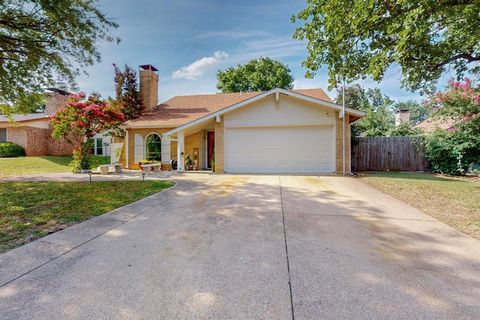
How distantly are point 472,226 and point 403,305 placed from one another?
3464 millimetres

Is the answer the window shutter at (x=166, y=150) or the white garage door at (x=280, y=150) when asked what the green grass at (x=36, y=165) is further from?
the white garage door at (x=280, y=150)

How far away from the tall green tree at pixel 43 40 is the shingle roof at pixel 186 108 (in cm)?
508

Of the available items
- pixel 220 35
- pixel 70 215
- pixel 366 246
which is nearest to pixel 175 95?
pixel 220 35

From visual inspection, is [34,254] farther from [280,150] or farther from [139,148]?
[139,148]

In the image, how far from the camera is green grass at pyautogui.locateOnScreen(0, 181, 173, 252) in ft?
13.2

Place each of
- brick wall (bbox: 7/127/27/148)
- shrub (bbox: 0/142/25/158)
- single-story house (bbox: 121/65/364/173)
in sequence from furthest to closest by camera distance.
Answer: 1. brick wall (bbox: 7/127/27/148)
2. shrub (bbox: 0/142/25/158)
3. single-story house (bbox: 121/65/364/173)

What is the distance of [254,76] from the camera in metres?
26.6

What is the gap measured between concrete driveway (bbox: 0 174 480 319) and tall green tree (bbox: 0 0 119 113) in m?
7.72

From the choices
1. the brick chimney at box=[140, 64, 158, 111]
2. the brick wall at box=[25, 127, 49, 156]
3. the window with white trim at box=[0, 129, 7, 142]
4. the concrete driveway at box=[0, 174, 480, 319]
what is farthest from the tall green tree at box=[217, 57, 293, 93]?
the concrete driveway at box=[0, 174, 480, 319]

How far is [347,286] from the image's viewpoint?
240 centimetres

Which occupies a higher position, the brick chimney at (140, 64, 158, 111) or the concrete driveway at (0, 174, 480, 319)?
the brick chimney at (140, 64, 158, 111)

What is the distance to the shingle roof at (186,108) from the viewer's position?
14578 mm

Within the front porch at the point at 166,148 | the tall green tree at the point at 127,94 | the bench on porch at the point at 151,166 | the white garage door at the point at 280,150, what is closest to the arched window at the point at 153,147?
the front porch at the point at 166,148

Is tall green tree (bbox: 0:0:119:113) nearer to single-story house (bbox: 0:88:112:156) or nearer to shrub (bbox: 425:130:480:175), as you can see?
single-story house (bbox: 0:88:112:156)
